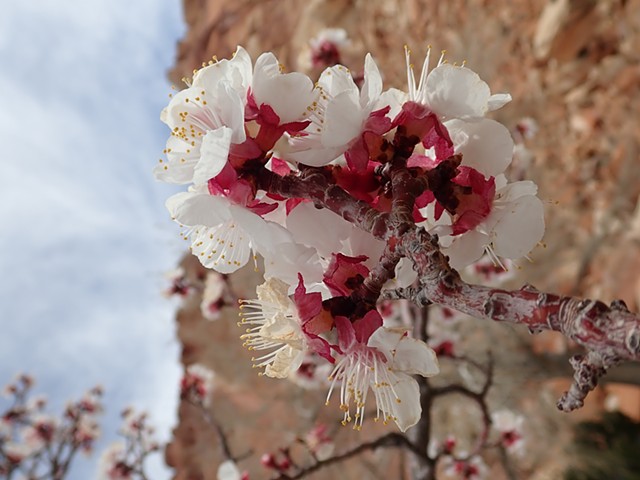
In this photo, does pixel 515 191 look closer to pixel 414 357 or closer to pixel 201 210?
pixel 414 357

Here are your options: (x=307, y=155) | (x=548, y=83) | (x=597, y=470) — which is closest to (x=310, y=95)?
(x=307, y=155)

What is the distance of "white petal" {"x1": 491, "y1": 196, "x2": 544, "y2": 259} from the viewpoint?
497 mm

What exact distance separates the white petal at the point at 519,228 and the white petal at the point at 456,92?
98 millimetres

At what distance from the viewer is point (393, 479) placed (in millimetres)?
3266

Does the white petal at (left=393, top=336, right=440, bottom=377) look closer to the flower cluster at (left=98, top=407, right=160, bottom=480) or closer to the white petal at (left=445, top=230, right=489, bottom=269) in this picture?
the white petal at (left=445, top=230, right=489, bottom=269)

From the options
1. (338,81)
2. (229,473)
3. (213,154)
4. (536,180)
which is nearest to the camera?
(213,154)

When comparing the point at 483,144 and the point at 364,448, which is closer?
the point at 483,144

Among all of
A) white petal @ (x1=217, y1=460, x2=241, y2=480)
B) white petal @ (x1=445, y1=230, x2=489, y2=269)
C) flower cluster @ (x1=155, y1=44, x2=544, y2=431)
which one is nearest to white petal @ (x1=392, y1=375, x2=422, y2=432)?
flower cluster @ (x1=155, y1=44, x2=544, y2=431)

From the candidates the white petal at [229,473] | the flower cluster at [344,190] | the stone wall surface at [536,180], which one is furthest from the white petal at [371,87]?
the stone wall surface at [536,180]

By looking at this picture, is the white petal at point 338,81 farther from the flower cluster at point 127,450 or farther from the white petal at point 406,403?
the flower cluster at point 127,450

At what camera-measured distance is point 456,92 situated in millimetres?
496

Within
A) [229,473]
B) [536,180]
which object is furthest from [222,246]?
[536,180]

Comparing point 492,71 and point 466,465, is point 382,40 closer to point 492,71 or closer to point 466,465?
point 492,71

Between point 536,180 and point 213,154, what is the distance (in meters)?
3.47
